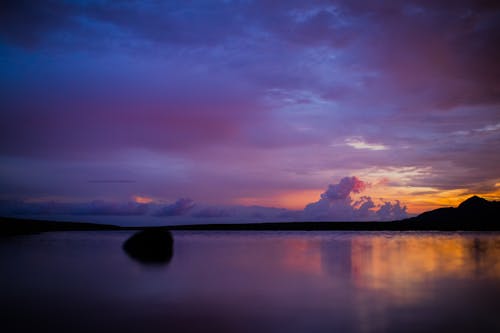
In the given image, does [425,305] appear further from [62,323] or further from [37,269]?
[37,269]

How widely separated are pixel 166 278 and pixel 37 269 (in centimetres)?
1065

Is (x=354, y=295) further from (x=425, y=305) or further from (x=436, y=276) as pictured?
(x=436, y=276)

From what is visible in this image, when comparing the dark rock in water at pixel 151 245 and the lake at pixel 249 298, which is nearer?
the lake at pixel 249 298

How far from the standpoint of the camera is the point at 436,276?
2342 cm

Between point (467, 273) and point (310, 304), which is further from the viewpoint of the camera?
point (467, 273)

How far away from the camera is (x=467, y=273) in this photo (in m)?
24.7

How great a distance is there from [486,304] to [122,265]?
23.0 m

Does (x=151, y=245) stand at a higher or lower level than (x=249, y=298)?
higher

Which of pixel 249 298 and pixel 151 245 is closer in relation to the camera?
pixel 249 298

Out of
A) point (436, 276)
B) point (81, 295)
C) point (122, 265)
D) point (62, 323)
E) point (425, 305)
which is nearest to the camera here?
point (62, 323)

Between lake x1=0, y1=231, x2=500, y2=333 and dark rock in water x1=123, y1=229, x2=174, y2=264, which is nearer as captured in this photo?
lake x1=0, y1=231, x2=500, y2=333

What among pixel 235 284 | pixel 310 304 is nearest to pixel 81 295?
pixel 235 284

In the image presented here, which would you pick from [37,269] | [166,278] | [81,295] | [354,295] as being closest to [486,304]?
[354,295]

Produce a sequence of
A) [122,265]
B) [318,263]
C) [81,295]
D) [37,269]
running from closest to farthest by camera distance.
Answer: [81,295]
[37,269]
[122,265]
[318,263]
